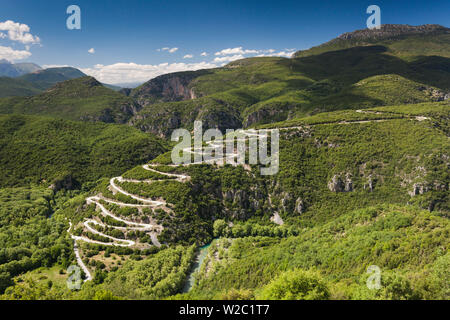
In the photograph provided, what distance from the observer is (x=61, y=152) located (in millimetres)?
155500

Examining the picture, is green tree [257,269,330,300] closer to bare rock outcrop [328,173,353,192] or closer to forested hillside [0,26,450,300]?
forested hillside [0,26,450,300]

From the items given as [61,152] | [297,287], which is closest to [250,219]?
[297,287]

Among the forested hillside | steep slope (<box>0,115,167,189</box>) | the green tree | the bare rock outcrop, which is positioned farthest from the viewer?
steep slope (<box>0,115,167,189</box>)

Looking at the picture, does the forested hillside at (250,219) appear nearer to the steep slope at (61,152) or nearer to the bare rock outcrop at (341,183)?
the bare rock outcrop at (341,183)

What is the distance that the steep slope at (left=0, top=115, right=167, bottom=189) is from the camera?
13800 centimetres

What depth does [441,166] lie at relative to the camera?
92188 mm

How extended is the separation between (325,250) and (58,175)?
135 m

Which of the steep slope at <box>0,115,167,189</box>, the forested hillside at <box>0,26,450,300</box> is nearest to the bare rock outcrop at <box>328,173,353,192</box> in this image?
the forested hillside at <box>0,26,450,300</box>

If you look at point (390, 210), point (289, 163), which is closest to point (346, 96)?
point (289, 163)

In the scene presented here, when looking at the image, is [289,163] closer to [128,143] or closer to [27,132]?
[128,143]

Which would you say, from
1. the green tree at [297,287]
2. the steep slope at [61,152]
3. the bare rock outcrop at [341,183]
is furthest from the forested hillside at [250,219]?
the steep slope at [61,152]

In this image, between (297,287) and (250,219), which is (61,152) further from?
(297,287)

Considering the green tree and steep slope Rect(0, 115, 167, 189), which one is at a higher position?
steep slope Rect(0, 115, 167, 189)

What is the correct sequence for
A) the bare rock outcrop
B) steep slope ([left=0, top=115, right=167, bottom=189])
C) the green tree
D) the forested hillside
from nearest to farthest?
the green tree < the forested hillside < the bare rock outcrop < steep slope ([left=0, top=115, right=167, bottom=189])
